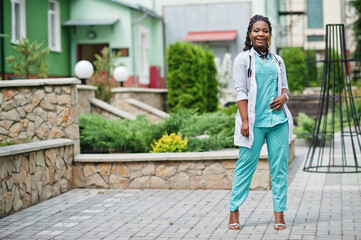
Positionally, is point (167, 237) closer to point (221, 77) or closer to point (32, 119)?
point (32, 119)

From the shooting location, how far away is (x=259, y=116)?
602 cm

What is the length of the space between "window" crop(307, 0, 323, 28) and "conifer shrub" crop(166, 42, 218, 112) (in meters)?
25.8

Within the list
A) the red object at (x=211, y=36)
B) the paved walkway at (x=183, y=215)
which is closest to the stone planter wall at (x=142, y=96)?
the paved walkway at (x=183, y=215)

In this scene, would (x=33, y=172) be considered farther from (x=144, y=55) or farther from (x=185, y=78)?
(x=144, y=55)

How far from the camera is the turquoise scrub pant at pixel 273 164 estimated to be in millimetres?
6031

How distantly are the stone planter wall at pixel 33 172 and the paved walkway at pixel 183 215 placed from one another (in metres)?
0.16

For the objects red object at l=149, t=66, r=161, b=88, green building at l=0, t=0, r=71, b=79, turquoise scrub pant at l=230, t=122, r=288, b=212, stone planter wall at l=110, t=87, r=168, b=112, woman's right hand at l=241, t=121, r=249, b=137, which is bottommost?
turquoise scrub pant at l=230, t=122, r=288, b=212

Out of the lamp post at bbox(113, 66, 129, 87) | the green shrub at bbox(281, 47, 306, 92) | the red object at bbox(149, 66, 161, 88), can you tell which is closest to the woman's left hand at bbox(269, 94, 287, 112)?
the lamp post at bbox(113, 66, 129, 87)

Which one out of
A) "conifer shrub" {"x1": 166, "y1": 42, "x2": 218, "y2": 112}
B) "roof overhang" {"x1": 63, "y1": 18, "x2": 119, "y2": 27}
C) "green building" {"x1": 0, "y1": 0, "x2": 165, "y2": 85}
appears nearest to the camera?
"conifer shrub" {"x1": 166, "y1": 42, "x2": 218, "y2": 112}

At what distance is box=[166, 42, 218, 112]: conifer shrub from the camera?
16906 mm

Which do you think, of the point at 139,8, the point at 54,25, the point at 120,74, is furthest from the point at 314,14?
the point at 120,74

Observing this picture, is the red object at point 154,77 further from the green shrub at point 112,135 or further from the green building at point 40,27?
the green shrub at point 112,135

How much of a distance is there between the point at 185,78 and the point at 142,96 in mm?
1281

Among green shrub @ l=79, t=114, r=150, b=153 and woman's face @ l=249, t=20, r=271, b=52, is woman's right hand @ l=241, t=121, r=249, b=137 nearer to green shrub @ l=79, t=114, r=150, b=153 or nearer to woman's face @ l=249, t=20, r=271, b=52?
woman's face @ l=249, t=20, r=271, b=52
